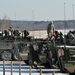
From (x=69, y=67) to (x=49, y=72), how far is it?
7.70ft

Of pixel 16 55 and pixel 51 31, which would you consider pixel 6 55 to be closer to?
pixel 16 55

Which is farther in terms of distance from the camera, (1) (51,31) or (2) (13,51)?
(1) (51,31)

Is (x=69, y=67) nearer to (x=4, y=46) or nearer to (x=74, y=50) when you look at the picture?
(x=74, y=50)

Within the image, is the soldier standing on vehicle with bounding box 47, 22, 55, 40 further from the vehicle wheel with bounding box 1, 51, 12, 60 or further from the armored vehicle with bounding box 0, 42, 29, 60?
the vehicle wheel with bounding box 1, 51, 12, 60

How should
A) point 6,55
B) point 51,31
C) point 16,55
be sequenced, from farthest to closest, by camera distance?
1. point 51,31
2. point 6,55
3. point 16,55

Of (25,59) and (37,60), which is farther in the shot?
(25,59)

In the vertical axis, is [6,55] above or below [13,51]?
below

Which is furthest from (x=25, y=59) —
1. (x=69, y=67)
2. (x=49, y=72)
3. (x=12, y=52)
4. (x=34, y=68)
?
(x=69, y=67)

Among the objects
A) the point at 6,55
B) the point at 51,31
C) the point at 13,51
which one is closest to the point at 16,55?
the point at 13,51

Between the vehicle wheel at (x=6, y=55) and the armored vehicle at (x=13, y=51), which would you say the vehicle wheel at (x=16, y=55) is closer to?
the armored vehicle at (x=13, y=51)

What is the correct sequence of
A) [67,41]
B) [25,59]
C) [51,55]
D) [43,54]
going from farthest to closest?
1. [67,41]
2. [25,59]
3. [43,54]
4. [51,55]

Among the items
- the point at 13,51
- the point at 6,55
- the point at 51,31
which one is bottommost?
the point at 6,55

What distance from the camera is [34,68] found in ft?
75.0

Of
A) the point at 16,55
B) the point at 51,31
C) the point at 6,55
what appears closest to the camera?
the point at 16,55
